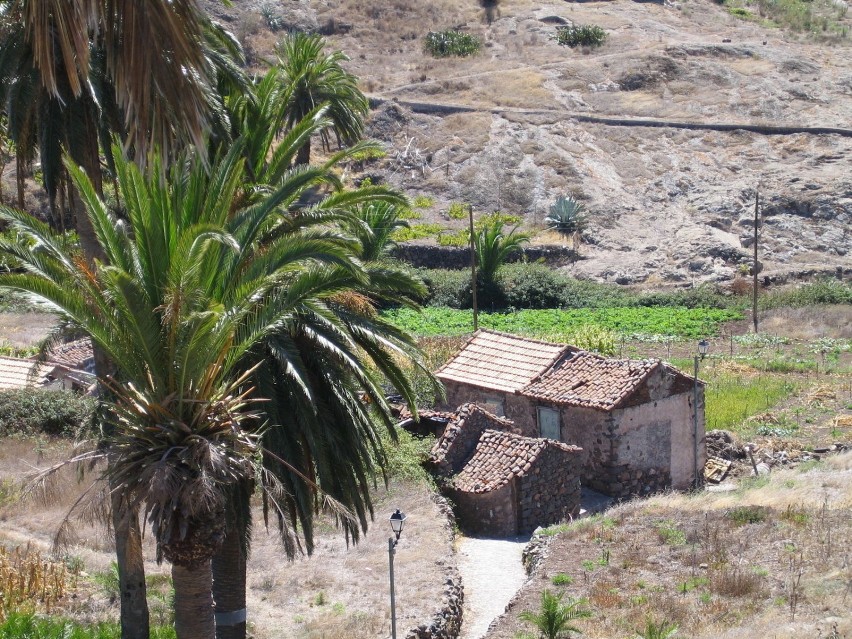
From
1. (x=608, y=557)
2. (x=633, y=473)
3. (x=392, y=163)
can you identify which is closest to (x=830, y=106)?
(x=392, y=163)

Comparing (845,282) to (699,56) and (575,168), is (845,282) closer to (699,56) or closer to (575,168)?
(575,168)

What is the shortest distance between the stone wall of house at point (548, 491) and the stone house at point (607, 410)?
163cm

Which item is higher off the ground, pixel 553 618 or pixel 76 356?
pixel 553 618

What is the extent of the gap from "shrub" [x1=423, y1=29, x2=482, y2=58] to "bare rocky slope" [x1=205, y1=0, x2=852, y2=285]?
924 millimetres

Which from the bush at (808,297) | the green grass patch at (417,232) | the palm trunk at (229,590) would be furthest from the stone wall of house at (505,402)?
the green grass patch at (417,232)

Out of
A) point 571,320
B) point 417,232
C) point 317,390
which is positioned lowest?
point 571,320

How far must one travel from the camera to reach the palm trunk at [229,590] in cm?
Answer: 1399

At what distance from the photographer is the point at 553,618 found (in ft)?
49.5

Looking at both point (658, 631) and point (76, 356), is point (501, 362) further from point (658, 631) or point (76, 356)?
point (658, 631)

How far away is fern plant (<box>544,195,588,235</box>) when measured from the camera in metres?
63.2

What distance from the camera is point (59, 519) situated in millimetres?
20203

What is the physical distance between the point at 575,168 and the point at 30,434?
48574mm

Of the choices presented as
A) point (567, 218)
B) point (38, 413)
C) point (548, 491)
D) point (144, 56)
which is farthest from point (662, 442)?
point (567, 218)

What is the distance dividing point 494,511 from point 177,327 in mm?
12470
